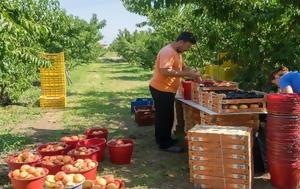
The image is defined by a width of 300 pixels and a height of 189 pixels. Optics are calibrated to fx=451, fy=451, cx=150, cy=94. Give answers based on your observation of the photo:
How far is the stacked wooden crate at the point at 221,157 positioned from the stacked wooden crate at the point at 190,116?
1.83m

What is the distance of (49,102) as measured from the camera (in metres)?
16.6

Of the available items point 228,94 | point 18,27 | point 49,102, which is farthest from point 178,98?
point 49,102

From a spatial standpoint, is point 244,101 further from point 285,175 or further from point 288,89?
point 285,175

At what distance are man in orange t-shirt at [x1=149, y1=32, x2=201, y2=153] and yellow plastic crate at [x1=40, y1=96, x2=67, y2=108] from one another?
27.3 feet

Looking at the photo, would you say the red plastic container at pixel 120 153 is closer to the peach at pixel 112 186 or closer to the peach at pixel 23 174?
the peach at pixel 23 174

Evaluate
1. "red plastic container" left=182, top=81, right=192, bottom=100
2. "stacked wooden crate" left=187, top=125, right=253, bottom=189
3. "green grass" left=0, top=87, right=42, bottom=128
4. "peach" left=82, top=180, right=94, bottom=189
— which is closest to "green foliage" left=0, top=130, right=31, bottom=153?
"green grass" left=0, top=87, right=42, bottom=128

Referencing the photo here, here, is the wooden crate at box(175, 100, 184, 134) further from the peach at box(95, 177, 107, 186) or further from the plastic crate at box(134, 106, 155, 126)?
the peach at box(95, 177, 107, 186)

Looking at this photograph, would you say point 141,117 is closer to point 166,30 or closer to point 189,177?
point 189,177

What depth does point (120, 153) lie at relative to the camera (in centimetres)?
805

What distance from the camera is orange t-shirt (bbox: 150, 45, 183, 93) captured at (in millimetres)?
8336

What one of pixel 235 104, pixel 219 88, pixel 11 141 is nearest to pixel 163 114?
pixel 219 88

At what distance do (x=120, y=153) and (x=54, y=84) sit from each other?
932 centimetres

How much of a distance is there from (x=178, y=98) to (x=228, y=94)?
1975mm

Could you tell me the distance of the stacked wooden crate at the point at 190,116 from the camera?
851cm
